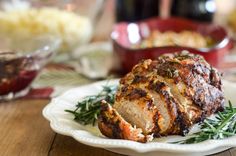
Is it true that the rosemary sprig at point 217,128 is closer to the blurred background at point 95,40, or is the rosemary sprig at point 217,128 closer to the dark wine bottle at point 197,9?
the blurred background at point 95,40

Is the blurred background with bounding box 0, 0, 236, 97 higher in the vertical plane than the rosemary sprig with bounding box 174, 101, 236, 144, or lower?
higher

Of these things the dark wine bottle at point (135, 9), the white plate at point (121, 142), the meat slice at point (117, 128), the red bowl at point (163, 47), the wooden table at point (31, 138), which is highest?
the dark wine bottle at point (135, 9)

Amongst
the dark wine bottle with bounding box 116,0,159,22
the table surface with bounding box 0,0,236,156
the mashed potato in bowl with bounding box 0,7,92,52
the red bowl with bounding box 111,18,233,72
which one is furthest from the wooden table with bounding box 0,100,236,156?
the dark wine bottle with bounding box 116,0,159,22

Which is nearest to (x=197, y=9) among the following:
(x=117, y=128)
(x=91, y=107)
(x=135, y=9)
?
(x=135, y=9)

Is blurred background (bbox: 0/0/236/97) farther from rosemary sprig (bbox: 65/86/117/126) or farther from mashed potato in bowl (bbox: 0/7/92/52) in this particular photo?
rosemary sprig (bbox: 65/86/117/126)

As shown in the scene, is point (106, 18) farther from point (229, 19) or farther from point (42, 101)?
point (42, 101)

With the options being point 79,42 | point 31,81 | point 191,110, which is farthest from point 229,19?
point 191,110

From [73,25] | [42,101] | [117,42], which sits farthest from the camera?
[73,25]

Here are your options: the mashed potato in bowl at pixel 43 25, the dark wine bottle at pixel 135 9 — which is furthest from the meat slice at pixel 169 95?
the dark wine bottle at pixel 135 9
